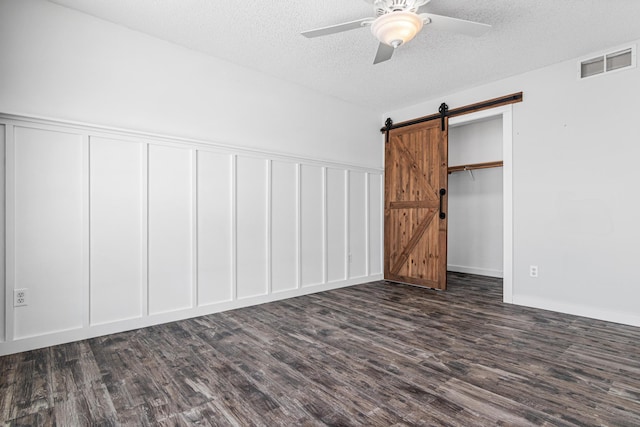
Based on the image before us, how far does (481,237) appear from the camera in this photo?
19.0 feet

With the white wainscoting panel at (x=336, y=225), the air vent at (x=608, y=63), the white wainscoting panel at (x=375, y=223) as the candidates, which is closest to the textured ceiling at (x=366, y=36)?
the air vent at (x=608, y=63)

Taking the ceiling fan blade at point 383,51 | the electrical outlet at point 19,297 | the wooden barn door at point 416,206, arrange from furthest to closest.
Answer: the wooden barn door at point 416,206, the ceiling fan blade at point 383,51, the electrical outlet at point 19,297

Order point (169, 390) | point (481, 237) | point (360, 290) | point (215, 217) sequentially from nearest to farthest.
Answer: point (169, 390), point (215, 217), point (360, 290), point (481, 237)

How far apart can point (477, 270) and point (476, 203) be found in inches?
46.9

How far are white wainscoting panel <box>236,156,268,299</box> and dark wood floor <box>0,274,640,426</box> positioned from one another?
0.53 metres

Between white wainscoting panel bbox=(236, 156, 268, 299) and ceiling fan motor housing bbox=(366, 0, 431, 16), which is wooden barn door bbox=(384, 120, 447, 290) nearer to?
white wainscoting panel bbox=(236, 156, 268, 299)

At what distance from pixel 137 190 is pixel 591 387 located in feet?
12.1

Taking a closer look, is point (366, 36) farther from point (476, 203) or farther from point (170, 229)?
point (476, 203)

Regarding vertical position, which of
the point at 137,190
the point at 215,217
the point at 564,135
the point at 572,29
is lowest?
the point at 215,217

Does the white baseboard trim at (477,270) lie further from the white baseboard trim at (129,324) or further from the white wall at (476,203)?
the white baseboard trim at (129,324)

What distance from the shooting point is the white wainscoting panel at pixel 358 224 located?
4.93m

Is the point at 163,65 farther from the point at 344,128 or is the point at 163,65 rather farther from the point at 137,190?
the point at 344,128

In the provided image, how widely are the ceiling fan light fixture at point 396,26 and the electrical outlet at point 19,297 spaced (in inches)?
130

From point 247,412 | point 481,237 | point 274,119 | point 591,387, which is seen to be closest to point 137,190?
point 274,119
